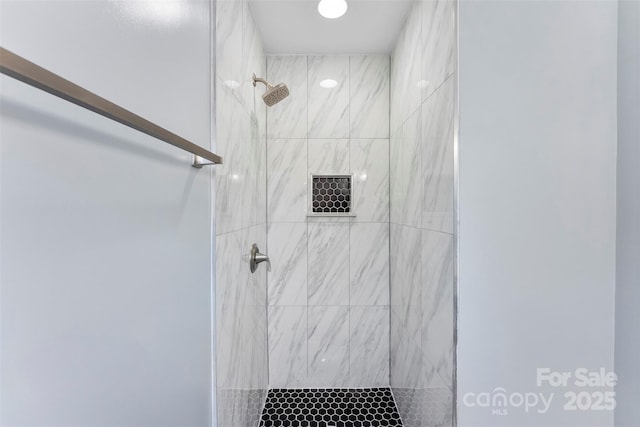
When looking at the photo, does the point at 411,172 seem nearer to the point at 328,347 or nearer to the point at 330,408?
the point at 328,347

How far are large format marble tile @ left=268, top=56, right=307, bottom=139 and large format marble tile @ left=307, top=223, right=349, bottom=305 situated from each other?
629 millimetres

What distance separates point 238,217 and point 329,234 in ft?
2.65

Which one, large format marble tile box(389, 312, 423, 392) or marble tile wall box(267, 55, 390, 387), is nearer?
large format marble tile box(389, 312, 423, 392)

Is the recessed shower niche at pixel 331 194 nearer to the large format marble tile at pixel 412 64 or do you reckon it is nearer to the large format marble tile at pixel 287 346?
the large format marble tile at pixel 412 64

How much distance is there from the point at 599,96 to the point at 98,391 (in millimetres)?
1509

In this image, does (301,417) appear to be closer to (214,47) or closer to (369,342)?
(369,342)

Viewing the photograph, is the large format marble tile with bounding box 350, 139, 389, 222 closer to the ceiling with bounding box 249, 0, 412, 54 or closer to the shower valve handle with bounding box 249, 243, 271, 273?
the ceiling with bounding box 249, 0, 412, 54

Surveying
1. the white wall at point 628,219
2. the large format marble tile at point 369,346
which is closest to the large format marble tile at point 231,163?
the large format marble tile at point 369,346

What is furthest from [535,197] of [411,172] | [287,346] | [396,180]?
[287,346]

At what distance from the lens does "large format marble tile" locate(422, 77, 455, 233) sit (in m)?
1.03

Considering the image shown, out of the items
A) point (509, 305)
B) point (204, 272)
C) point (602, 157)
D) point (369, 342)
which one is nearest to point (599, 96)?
point (602, 157)

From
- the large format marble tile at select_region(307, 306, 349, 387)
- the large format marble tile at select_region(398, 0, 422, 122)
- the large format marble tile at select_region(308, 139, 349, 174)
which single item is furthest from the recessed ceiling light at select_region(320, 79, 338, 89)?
the large format marble tile at select_region(307, 306, 349, 387)

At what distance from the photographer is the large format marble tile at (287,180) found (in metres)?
1.93

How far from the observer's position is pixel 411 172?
1.48 meters
